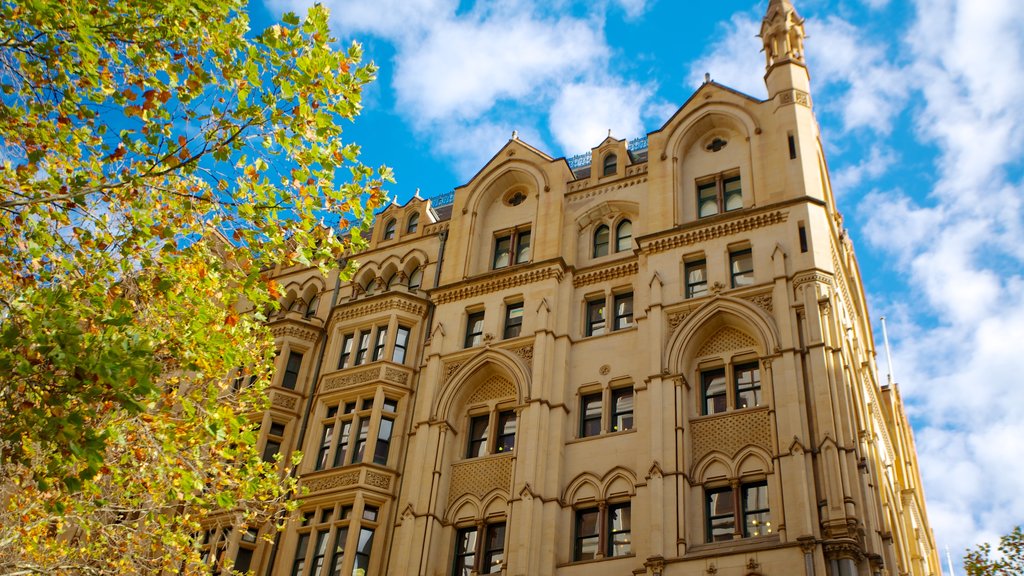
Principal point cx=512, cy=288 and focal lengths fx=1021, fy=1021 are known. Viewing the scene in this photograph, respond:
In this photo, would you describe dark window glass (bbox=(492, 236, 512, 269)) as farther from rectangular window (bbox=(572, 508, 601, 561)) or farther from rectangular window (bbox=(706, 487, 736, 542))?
rectangular window (bbox=(706, 487, 736, 542))

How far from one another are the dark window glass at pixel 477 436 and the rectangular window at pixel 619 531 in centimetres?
530

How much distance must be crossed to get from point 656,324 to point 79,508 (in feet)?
58.8

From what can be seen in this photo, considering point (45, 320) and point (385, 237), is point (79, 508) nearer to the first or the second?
point (45, 320)

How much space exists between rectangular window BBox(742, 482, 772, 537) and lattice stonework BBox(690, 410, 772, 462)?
3.40ft

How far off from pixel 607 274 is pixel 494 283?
402 cm

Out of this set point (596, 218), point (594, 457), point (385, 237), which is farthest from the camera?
point (385, 237)

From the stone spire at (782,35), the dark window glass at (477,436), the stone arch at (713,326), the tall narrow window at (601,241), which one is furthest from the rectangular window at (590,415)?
the stone spire at (782,35)

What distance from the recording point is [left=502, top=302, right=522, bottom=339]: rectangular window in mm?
33875

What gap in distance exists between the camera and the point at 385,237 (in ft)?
138

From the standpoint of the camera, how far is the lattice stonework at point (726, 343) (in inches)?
1158

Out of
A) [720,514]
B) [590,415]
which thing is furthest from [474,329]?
[720,514]

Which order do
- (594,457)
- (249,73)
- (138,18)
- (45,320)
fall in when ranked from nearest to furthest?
1. (45,320)
2. (138,18)
3. (249,73)
4. (594,457)

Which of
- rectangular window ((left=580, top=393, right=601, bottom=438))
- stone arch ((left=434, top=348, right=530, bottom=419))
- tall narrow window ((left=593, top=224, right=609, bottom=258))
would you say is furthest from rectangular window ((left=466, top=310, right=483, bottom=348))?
rectangular window ((left=580, top=393, right=601, bottom=438))

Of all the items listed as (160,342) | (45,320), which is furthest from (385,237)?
(45,320)
